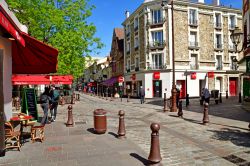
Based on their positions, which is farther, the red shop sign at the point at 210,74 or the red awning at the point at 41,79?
the red shop sign at the point at 210,74

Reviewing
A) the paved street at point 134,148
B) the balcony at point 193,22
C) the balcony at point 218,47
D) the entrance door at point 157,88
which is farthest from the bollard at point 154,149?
the balcony at point 218,47

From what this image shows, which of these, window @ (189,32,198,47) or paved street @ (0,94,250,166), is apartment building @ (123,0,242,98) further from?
paved street @ (0,94,250,166)

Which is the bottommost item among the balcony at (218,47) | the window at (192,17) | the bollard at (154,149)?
the bollard at (154,149)

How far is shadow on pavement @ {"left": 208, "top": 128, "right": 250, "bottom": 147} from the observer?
25.5 feet

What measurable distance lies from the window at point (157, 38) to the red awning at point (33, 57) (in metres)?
23.8

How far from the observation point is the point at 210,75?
34.0 metres

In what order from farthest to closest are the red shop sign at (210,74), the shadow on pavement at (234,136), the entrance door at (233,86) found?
the entrance door at (233,86) → the red shop sign at (210,74) → the shadow on pavement at (234,136)

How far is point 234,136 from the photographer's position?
341 inches

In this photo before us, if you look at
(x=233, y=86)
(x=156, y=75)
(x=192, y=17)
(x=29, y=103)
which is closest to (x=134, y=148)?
(x=29, y=103)

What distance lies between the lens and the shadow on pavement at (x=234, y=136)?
306 inches

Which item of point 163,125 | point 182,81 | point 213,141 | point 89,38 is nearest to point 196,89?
point 182,81

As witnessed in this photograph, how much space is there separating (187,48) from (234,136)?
83.9ft

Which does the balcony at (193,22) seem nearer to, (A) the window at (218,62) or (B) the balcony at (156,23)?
(B) the balcony at (156,23)

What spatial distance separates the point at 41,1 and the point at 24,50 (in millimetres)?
13034
